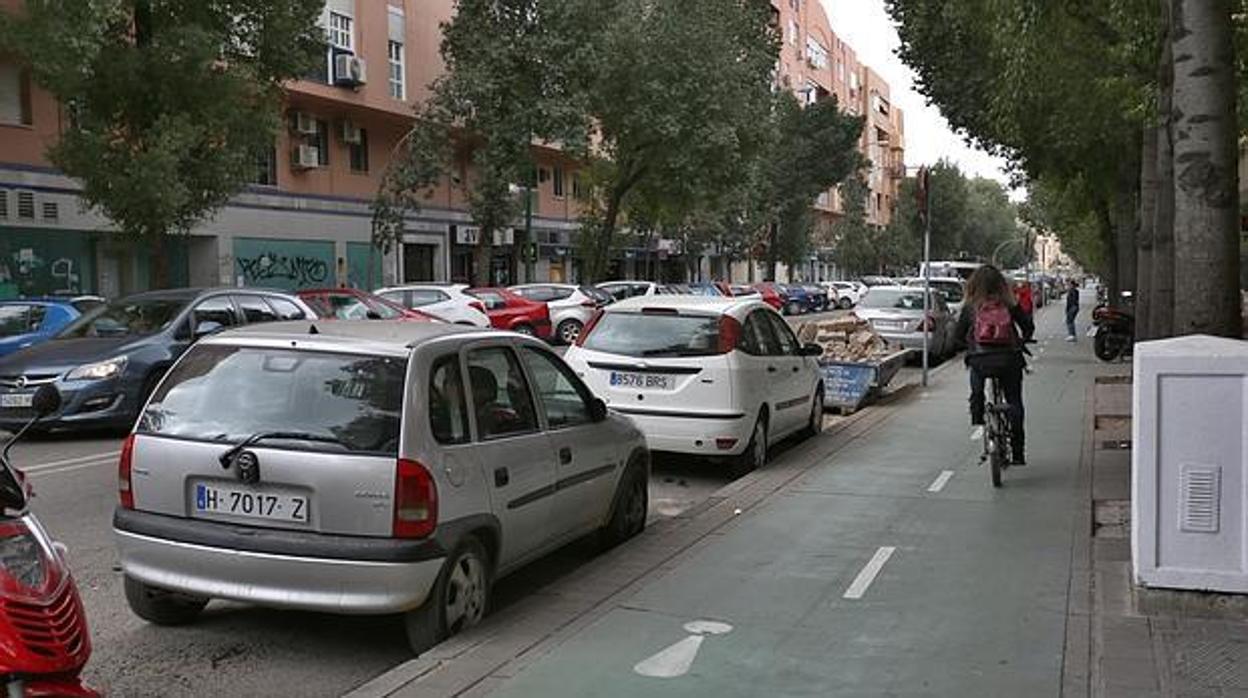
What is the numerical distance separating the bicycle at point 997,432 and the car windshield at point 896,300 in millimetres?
12800

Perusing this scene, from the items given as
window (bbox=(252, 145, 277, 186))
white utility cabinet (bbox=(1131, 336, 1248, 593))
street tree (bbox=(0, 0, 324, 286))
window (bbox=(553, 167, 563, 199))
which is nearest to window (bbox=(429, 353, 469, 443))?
white utility cabinet (bbox=(1131, 336, 1248, 593))

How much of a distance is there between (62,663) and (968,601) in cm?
413

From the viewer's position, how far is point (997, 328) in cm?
947

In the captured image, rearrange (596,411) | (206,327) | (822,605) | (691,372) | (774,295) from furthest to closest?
(774,295), (206,327), (691,372), (596,411), (822,605)

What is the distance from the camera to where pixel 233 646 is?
5.52 meters

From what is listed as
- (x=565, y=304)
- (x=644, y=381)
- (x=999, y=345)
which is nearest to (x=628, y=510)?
(x=644, y=381)

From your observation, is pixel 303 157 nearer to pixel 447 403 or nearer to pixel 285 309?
pixel 285 309

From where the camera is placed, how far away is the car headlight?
11898 mm

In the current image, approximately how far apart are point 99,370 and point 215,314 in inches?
68.6

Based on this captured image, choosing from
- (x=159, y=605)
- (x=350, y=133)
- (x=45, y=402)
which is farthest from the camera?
(x=350, y=133)

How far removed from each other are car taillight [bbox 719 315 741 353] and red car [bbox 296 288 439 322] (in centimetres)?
729

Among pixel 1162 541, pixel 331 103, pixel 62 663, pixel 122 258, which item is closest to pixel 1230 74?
pixel 1162 541

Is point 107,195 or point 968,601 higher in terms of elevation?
point 107,195

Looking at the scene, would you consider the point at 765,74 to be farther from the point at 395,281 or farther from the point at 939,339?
the point at 939,339
